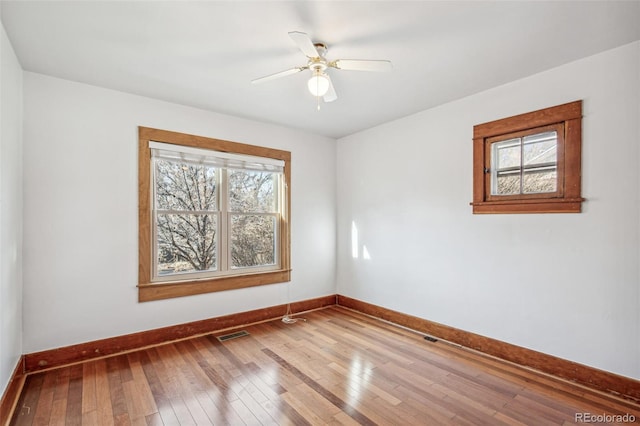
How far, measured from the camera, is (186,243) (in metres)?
3.68

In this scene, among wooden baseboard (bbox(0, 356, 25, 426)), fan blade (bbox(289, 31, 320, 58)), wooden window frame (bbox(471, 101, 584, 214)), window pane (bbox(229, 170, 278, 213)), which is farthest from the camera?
window pane (bbox(229, 170, 278, 213))

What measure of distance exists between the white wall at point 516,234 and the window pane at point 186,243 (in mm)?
2105

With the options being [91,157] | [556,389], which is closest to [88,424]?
[91,157]

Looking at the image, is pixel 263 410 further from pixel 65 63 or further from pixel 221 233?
pixel 65 63

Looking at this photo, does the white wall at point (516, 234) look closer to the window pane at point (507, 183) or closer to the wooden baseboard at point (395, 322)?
the wooden baseboard at point (395, 322)

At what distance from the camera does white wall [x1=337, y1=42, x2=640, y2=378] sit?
2400 mm

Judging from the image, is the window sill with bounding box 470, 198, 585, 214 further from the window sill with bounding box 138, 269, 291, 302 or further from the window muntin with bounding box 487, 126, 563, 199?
the window sill with bounding box 138, 269, 291, 302

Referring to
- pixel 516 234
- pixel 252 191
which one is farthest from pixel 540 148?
pixel 252 191

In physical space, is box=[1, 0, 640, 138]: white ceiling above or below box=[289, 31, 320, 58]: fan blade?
above

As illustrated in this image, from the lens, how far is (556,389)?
2.47 m

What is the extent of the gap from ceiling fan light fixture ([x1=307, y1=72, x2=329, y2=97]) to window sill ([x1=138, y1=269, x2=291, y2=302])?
2.53m

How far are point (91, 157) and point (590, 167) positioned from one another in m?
4.49

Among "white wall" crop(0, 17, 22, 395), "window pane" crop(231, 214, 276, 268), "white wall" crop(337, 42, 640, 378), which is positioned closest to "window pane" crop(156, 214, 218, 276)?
"window pane" crop(231, 214, 276, 268)

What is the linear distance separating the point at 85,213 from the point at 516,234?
163 inches
